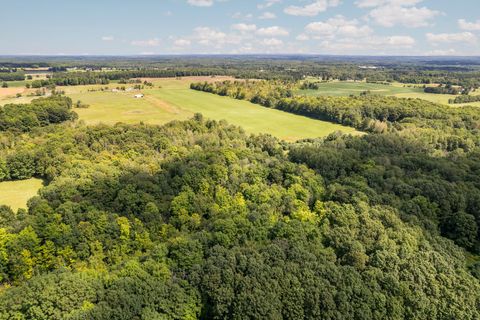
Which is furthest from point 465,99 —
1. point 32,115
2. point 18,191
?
point 18,191

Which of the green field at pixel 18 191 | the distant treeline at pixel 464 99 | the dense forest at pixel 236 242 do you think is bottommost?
the green field at pixel 18 191

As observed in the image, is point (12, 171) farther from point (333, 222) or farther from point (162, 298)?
point (333, 222)

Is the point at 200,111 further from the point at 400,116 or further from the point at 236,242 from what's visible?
the point at 236,242

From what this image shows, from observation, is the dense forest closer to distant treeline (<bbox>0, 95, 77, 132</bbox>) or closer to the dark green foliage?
distant treeline (<bbox>0, 95, 77, 132</bbox>)

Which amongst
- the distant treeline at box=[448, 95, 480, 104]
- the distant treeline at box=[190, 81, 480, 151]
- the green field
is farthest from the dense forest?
the distant treeline at box=[448, 95, 480, 104]

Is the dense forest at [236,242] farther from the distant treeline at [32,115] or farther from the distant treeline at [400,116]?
the distant treeline at [32,115]

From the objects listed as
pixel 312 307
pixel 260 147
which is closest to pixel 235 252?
pixel 312 307

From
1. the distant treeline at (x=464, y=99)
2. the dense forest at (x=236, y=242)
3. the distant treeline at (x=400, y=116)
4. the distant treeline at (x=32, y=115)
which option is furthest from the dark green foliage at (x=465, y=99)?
the distant treeline at (x=32, y=115)
